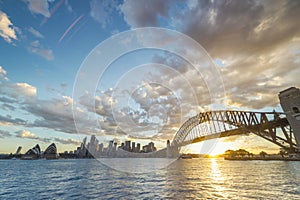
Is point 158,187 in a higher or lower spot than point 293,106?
lower

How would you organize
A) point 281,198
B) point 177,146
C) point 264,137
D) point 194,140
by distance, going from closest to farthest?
point 281,198 < point 264,137 < point 194,140 < point 177,146

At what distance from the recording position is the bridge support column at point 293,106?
31.6 m

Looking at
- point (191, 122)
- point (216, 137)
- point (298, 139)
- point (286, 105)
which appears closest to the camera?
point (298, 139)

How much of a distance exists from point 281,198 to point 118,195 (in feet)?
55.9

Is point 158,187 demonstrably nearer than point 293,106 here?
Yes

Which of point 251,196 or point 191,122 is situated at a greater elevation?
point 191,122

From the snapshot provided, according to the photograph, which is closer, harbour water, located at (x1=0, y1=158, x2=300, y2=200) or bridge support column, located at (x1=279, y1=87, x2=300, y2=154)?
harbour water, located at (x1=0, y1=158, x2=300, y2=200)

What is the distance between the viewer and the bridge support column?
31625 millimetres

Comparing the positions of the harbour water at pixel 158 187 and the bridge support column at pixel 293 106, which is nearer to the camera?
the harbour water at pixel 158 187

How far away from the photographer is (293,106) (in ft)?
106

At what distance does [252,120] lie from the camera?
54344 millimetres

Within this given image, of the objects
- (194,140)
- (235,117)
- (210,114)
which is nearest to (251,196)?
(235,117)

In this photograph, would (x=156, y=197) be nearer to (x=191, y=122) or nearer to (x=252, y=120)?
(x=252, y=120)

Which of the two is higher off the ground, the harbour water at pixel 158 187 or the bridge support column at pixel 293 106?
the bridge support column at pixel 293 106
